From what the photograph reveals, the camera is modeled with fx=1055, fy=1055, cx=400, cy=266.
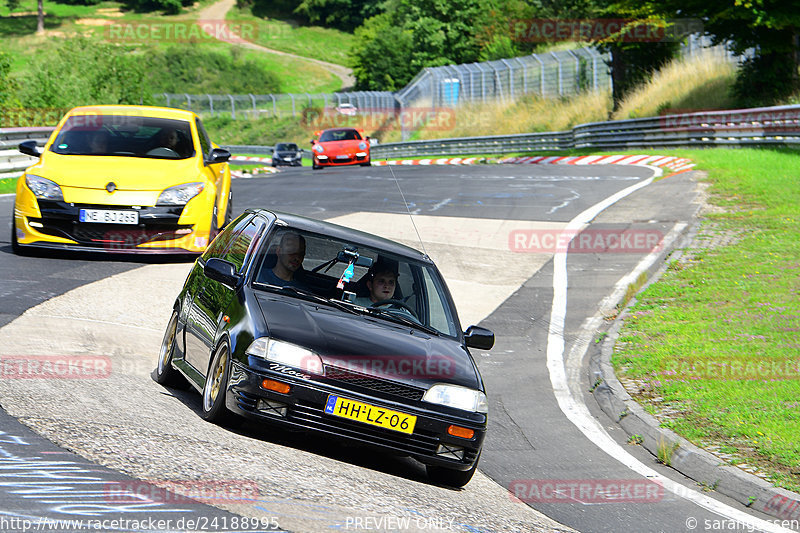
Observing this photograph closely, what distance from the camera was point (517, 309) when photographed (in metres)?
13.5

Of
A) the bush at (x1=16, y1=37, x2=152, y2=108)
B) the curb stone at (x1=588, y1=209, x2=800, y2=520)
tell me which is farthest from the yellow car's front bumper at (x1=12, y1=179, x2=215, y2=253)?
the bush at (x1=16, y1=37, x2=152, y2=108)

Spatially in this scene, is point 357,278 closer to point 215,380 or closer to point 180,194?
point 215,380

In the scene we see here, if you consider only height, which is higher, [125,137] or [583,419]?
[125,137]

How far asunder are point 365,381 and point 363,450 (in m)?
1.13

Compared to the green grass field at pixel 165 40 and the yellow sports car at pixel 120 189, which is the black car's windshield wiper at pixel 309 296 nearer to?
the yellow sports car at pixel 120 189

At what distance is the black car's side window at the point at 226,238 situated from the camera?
8.42m

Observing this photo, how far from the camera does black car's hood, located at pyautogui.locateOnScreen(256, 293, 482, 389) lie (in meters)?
6.50

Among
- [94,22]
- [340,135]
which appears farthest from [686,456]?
[94,22]

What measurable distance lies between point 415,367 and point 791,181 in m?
16.2

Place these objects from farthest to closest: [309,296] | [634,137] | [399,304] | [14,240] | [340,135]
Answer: [340,135], [634,137], [14,240], [399,304], [309,296]

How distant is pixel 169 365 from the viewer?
808 centimetres

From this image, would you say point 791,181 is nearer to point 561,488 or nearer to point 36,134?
point 561,488

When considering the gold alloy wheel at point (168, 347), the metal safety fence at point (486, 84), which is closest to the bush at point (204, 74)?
the metal safety fence at point (486, 84)

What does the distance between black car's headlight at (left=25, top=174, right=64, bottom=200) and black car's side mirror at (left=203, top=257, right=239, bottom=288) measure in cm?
562
